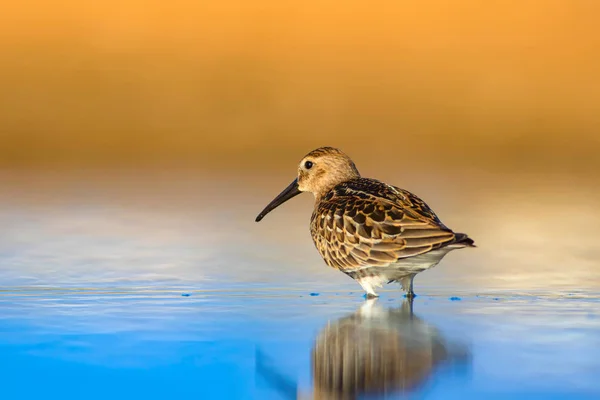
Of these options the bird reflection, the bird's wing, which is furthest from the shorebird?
the bird reflection

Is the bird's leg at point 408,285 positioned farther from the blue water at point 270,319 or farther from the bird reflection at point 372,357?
the bird reflection at point 372,357

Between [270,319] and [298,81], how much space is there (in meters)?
15.0

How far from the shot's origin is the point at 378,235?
870cm

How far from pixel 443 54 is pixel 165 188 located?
30.2 feet

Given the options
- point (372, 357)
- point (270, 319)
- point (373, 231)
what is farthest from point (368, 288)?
point (372, 357)

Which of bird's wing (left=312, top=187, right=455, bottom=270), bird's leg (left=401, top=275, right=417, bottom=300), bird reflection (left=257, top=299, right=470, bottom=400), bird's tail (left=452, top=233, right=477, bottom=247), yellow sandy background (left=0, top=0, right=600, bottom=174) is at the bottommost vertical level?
bird reflection (left=257, top=299, right=470, bottom=400)

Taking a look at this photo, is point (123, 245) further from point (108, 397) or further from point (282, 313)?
point (108, 397)

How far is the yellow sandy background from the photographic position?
20.1m

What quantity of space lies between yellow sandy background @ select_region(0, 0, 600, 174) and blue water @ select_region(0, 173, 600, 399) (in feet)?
25.4

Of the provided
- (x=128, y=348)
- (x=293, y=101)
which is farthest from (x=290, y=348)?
(x=293, y=101)

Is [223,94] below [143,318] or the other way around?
the other way around

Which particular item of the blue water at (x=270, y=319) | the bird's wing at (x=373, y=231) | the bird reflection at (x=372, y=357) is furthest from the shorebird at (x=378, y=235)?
the bird reflection at (x=372, y=357)

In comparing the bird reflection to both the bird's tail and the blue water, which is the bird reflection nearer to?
the blue water

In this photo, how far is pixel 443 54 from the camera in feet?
76.6
